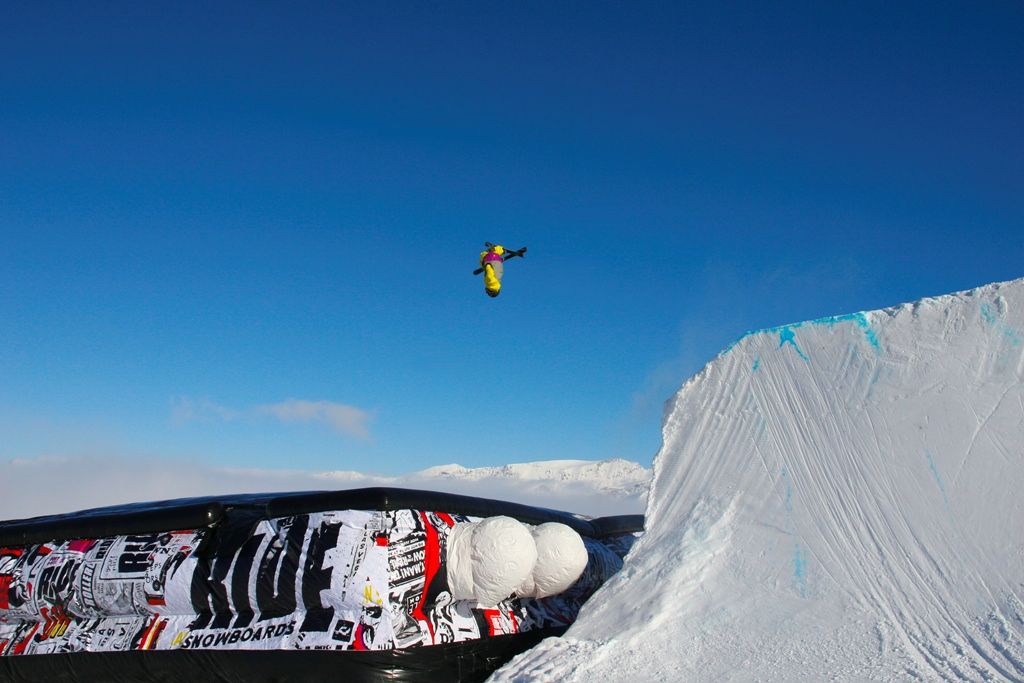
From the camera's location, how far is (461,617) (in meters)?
3.90

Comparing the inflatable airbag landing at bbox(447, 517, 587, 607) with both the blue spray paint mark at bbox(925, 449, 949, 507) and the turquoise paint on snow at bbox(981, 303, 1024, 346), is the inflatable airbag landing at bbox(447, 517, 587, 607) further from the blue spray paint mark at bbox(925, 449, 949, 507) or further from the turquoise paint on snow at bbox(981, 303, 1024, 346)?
the turquoise paint on snow at bbox(981, 303, 1024, 346)

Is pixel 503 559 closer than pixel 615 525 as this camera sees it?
Yes

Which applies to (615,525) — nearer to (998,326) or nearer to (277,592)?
(277,592)

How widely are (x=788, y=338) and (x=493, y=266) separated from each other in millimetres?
5202

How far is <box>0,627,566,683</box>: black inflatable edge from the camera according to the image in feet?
11.7

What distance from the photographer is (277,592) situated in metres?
3.81

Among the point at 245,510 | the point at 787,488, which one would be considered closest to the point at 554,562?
the point at 787,488

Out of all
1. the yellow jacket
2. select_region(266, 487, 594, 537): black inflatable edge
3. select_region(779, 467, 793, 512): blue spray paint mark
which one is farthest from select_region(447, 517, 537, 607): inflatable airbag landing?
the yellow jacket

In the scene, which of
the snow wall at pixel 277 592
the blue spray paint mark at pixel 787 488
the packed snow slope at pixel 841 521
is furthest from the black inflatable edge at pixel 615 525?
the blue spray paint mark at pixel 787 488

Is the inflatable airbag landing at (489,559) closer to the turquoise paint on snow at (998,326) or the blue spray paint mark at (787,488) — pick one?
the blue spray paint mark at (787,488)

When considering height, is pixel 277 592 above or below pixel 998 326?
below

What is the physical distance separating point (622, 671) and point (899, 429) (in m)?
1.44

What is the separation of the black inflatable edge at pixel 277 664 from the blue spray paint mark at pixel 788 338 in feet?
6.51

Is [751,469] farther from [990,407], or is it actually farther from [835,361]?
[990,407]
